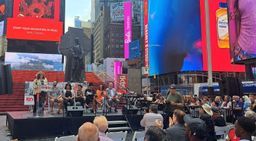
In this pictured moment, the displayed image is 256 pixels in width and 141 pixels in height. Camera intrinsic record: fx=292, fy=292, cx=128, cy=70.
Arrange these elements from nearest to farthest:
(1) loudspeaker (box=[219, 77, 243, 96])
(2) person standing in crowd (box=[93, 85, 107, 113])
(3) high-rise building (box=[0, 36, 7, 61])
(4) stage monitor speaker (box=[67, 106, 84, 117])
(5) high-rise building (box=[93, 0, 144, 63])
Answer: (1) loudspeaker (box=[219, 77, 243, 96]) → (4) stage monitor speaker (box=[67, 106, 84, 117]) → (2) person standing in crowd (box=[93, 85, 107, 113]) → (3) high-rise building (box=[0, 36, 7, 61]) → (5) high-rise building (box=[93, 0, 144, 63])

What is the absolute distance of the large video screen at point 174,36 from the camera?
38.5 meters

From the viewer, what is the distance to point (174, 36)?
43.0m

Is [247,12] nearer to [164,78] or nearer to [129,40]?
[164,78]

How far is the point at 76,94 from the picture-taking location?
38.7ft


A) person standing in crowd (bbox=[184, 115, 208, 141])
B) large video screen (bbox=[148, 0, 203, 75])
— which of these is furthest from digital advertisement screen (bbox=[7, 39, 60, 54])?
Answer: person standing in crowd (bbox=[184, 115, 208, 141])

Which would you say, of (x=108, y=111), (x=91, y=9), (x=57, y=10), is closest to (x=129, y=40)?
(x=57, y=10)

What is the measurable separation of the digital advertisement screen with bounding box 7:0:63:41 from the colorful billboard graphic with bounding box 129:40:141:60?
35245 mm

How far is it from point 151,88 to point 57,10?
1029 inches

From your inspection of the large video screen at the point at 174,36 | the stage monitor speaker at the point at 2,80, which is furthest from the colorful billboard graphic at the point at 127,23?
the stage monitor speaker at the point at 2,80

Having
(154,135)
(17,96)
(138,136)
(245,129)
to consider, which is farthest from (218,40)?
(154,135)

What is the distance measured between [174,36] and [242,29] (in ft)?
51.1

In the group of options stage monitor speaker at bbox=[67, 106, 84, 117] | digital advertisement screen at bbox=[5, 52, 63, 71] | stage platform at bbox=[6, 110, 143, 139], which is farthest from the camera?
digital advertisement screen at bbox=[5, 52, 63, 71]

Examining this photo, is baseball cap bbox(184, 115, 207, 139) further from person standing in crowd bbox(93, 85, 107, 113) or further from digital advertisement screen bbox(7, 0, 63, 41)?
digital advertisement screen bbox(7, 0, 63, 41)

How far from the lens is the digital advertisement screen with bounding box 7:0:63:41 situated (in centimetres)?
3275
